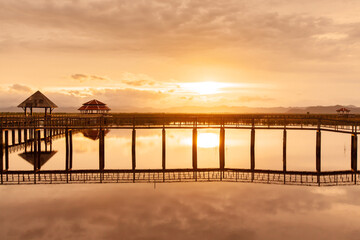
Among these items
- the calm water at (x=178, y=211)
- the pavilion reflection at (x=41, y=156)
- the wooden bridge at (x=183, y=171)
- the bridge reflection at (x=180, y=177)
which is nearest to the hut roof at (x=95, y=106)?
the pavilion reflection at (x=41, y=156)

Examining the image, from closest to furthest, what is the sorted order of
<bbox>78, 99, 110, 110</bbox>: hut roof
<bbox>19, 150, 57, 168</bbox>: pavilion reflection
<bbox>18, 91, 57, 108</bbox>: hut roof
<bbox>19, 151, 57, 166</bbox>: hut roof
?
<bbox>19, 150, 57, 168</bbox>: pavilion reflection, <bbox>19, 151, 57, 166</bbox>: hut roof, <bbox>18, 91, 57, 108</bbox>: hut roof, <bbox>78, 99, 110, 110</bbox>: hut roof

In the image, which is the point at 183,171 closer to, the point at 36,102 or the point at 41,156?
the point at 41,156

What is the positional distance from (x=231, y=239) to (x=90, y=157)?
27906mm

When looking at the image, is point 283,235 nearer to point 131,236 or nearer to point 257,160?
point 131,236

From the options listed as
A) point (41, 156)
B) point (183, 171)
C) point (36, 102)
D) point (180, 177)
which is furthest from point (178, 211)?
point (36, 102)

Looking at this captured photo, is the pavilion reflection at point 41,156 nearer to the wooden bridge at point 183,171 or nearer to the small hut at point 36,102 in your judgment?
the wooden bridge at point 183,171

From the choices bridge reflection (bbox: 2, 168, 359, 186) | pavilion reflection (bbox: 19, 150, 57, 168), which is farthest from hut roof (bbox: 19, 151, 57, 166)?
bridge reflection (bbox: 2, 168, 359, 186)

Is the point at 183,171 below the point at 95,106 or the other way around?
below

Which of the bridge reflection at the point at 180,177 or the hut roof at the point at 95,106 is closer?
the bridge reflection at the point at 180,177

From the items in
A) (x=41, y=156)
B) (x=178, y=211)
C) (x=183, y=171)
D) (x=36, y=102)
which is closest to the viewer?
(x=178, y=211)

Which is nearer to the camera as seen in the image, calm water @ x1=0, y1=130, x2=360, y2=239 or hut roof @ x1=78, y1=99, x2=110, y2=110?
calm water @ x1=0, y1=130, x2=360, y2=239

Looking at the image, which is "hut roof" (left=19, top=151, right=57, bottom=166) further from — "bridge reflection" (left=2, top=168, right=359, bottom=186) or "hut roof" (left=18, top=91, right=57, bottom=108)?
"hut roof" (left=18, top=91, right=57, bottom=108)

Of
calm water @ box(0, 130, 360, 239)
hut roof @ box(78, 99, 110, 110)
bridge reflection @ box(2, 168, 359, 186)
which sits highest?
hut roof @ box(78, 99, 110, 110)

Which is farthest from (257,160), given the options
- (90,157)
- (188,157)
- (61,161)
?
(61,161)
